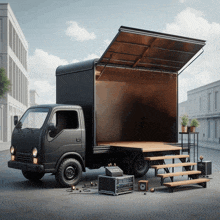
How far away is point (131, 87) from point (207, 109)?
44608mm

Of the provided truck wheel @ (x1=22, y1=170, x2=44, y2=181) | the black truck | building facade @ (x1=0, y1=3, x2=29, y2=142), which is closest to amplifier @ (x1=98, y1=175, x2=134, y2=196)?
the black truck

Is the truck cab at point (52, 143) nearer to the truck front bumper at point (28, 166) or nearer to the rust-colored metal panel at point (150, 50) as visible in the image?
the truck front bumper at point (28, 166)

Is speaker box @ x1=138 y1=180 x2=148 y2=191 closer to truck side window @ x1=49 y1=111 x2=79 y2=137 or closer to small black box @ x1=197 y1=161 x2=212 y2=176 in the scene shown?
truck side window @ x1=49 y1=111 x2=79 y2=137

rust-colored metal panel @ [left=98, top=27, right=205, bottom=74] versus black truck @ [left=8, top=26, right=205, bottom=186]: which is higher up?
rust-colored metal panel @ [left=98, top=27, right=205, bottom=74]

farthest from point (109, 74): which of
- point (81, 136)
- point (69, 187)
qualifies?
point (69, 187)

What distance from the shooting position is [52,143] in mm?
10047

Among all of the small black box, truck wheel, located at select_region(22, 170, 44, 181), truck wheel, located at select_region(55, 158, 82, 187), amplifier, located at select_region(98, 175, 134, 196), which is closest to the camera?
amplifier, located at select_region(98, 175, 134, 196)

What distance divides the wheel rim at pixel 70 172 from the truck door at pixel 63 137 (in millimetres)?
460

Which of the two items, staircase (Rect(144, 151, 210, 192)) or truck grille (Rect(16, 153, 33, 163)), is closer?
staircase (Rect(144, 151, 210, 192))

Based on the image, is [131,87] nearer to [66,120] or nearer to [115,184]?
[66,120]

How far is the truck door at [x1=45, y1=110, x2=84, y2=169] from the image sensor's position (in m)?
10.0

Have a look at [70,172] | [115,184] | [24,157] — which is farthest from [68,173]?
[115,184]

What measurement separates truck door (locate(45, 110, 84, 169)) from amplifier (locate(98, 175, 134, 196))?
1390 mm

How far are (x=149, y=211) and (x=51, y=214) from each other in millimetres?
2026
